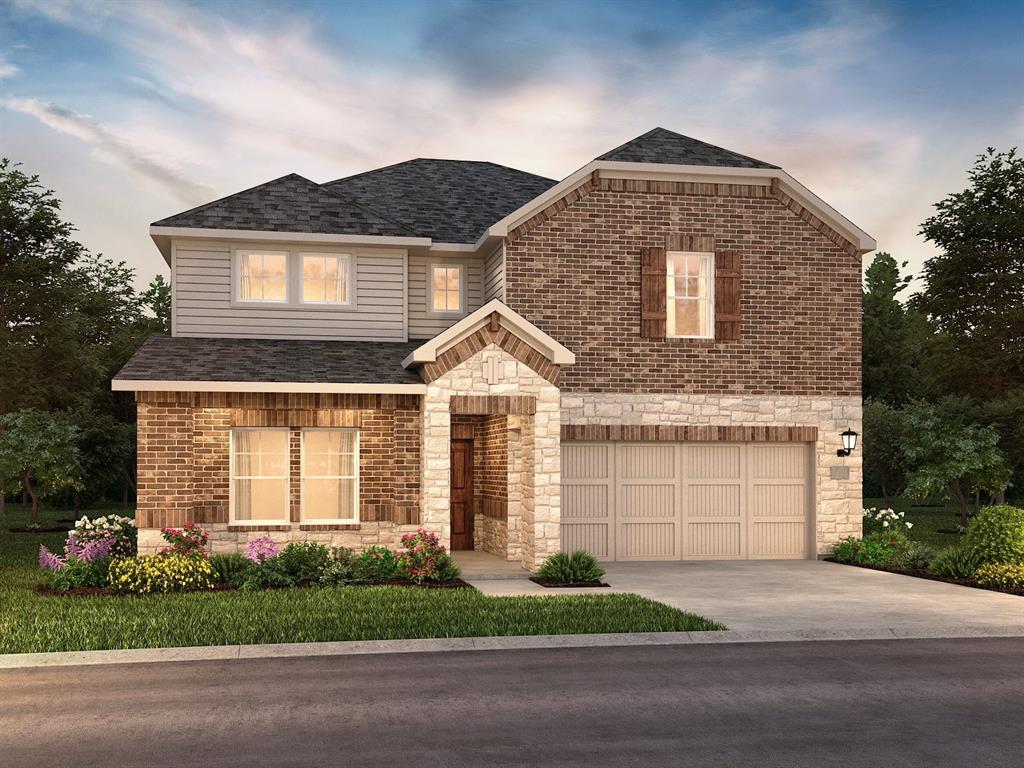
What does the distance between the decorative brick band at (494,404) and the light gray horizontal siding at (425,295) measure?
3.75 m

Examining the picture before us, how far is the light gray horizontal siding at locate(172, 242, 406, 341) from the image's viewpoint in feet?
68.0

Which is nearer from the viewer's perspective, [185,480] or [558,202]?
[185,480]

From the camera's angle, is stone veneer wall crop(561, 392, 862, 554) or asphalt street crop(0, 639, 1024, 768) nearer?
asphalt street crop(0, 639, 1024, 768)

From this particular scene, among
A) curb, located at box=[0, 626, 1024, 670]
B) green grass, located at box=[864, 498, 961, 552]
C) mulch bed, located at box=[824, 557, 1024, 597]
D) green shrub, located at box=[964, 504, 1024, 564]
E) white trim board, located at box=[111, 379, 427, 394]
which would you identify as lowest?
green grass, located at box=[864, 498, 961, 552]

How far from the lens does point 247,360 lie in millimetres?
19078

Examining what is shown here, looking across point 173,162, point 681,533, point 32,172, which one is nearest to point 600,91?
point 681,533

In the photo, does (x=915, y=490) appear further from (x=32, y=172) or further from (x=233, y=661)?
(x=32, y=172)

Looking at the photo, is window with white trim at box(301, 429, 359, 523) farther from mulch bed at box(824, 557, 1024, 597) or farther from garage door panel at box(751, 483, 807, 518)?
mulch bed at box(824, 557, 1024, 597)

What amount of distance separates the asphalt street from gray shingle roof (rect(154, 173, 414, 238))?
11261 mm

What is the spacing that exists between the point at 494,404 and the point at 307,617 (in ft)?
19.4

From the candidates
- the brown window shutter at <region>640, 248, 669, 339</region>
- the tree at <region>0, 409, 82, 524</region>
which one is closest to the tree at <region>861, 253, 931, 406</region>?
the brown window shutter at <region>640, 248, 669, 339</region>

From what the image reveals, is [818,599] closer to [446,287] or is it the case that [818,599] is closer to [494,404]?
[494,404]

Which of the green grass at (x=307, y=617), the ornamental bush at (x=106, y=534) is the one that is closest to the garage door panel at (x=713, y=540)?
the green grass at (x=307, y=617)

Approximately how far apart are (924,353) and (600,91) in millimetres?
15996
